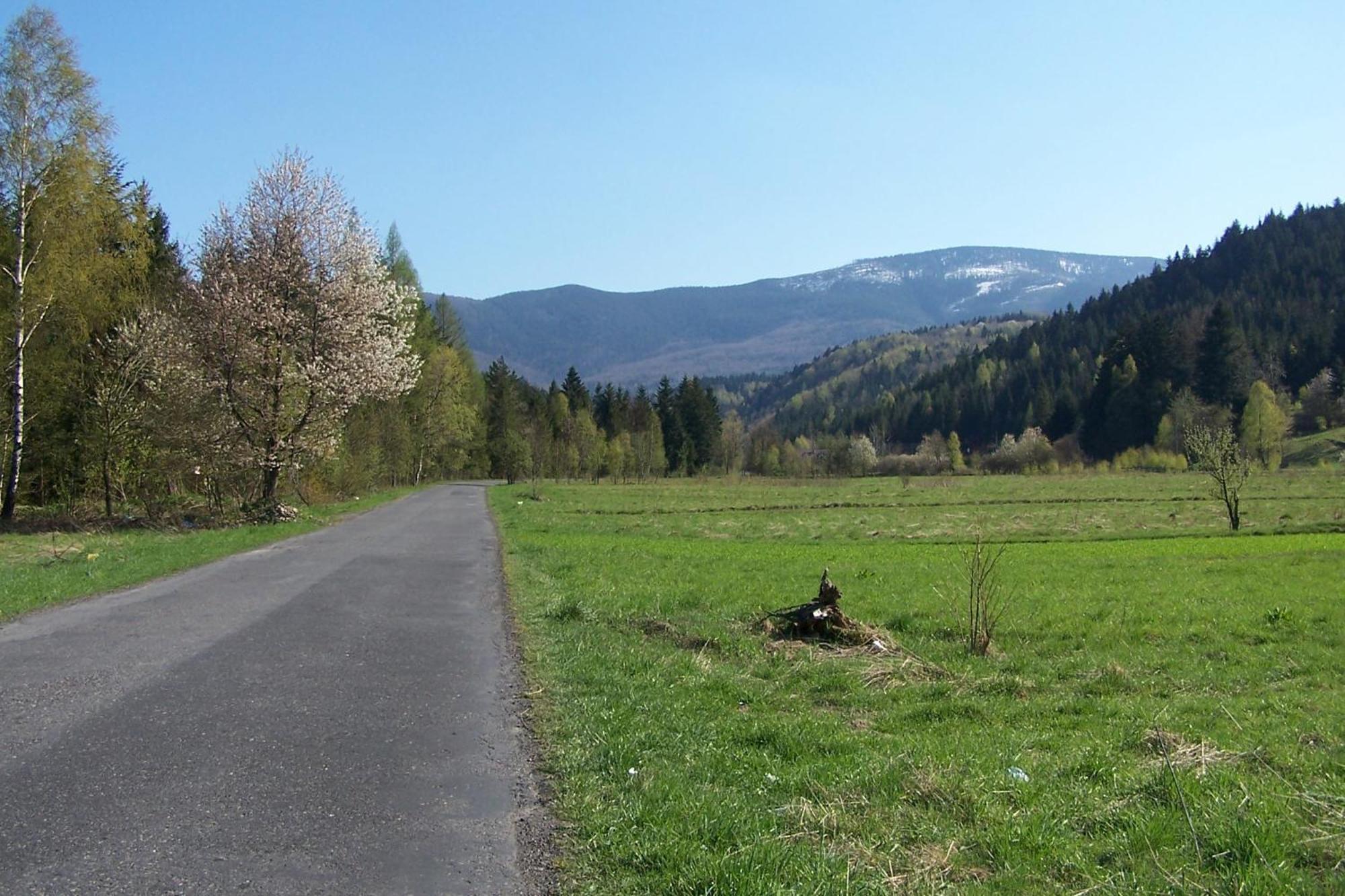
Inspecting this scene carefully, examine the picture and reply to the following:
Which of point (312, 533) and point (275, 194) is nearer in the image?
point (312, 533)

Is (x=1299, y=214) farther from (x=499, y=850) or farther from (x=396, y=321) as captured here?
(x=499, y=850)

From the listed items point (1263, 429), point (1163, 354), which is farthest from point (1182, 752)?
point (1163, 354)

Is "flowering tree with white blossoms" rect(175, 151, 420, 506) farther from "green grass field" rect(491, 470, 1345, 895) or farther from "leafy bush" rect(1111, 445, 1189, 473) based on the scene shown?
"leafy bush" rect(1111, 445, 1189, 473)

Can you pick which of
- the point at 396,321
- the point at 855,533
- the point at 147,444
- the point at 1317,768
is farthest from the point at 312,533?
the point at 1317,768

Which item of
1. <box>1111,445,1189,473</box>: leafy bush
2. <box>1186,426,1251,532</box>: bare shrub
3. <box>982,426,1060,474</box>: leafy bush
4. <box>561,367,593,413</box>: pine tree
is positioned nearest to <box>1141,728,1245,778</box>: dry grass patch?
<box>1186,426,1251,532</box>: bare shrub

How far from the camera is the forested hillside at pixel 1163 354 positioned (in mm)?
115000

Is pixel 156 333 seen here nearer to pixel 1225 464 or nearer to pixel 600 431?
pixel 1225 464

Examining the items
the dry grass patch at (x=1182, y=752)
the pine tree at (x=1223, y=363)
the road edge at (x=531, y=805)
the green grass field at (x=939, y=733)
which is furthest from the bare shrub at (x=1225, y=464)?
the pine tree at (x=1223, y=363)

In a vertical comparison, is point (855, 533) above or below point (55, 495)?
below

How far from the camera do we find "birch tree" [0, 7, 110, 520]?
24031mm

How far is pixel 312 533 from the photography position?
912 inches

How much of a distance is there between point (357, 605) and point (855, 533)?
24.6 meters

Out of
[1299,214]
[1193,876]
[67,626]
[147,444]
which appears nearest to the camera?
[1193,876]

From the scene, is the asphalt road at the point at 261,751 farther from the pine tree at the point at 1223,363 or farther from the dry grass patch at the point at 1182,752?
the pine tree at the point at 1223,363
